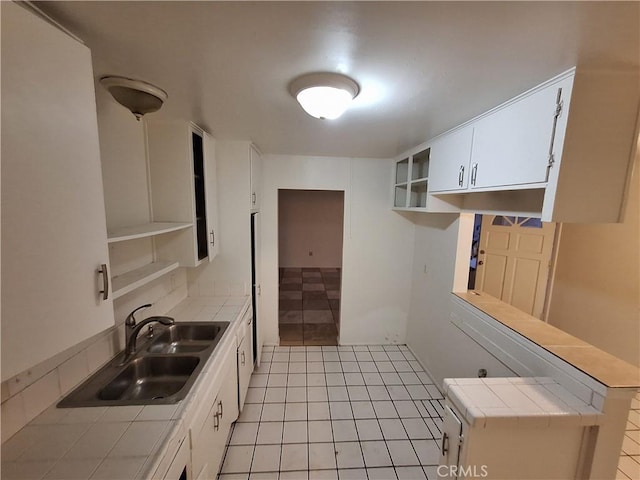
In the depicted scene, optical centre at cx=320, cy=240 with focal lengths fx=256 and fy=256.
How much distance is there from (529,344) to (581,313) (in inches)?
78.4

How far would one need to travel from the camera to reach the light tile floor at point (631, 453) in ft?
5.70

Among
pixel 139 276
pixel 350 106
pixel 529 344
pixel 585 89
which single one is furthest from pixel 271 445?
pixel 585 89

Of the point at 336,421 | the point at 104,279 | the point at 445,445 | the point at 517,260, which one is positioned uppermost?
the point at 104,279

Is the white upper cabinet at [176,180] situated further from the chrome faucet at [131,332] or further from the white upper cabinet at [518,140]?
the white upper cabinet at [518,140]

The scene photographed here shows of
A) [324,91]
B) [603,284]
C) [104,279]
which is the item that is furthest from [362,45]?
[603,284]

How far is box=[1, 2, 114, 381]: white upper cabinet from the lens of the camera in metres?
0.64

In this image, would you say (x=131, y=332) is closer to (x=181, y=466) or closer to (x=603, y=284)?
(x=181, y=466)

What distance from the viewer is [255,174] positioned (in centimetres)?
260

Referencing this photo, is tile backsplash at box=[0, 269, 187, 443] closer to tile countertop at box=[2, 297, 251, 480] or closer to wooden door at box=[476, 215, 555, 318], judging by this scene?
tile countertop at box=[2, 297, 251, 480]

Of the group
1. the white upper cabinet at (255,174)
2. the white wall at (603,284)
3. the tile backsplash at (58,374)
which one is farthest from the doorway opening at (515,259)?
the tile backsplash at (58,374)

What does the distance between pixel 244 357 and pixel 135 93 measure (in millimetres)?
2016

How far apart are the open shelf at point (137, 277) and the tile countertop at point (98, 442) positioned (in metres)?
0.50

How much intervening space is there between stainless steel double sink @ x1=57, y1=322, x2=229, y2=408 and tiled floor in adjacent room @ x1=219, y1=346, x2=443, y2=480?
784 millimetres

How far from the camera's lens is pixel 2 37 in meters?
0.62
